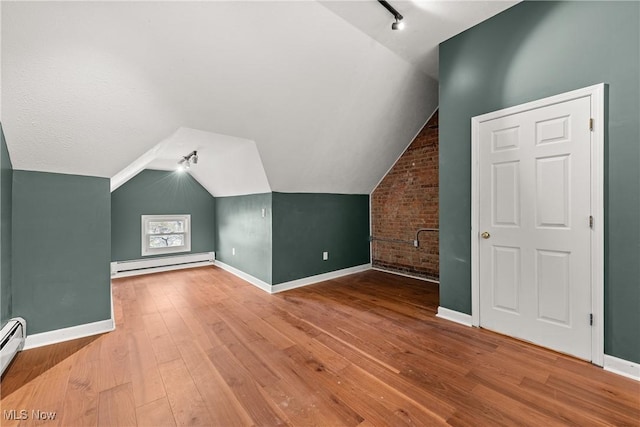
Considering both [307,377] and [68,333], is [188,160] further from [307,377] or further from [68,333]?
[307,377]

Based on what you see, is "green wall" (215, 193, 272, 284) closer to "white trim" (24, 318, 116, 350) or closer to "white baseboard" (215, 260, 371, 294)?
"white baseboard" (215, 260, 371, 294)

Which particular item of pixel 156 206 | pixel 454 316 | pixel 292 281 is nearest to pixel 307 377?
pixel 454 316

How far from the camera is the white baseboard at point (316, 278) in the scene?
3.79 m

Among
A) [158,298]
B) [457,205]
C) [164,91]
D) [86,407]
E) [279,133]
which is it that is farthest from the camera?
[158,298]

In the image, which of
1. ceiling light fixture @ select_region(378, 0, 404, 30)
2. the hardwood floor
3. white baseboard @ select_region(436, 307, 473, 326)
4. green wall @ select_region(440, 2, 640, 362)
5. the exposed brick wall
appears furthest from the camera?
the exposed brick wall

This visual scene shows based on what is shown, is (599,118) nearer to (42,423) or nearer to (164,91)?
(164,91)

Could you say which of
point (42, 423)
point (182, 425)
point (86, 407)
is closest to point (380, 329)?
point (182, 425)

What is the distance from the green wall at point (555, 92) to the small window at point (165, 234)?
15.9 ft

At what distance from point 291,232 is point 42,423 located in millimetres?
2898

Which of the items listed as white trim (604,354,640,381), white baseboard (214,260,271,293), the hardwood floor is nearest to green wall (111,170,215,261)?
white baseboard (214,260,271,293)

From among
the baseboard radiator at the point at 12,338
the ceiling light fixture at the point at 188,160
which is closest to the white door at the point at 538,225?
the ceiling light fixture at the point at 188,160

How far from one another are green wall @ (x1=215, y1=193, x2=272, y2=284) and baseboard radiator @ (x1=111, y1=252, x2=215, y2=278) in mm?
316

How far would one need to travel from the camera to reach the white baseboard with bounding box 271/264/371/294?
12.4 ft

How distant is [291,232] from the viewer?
397cm
